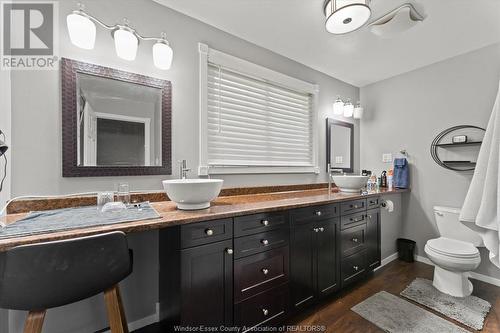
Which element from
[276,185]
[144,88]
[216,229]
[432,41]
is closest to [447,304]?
[276,185]

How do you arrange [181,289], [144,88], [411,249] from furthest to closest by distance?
[411,249], [144,88], [181,289]

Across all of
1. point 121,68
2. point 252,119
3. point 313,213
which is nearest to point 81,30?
point 121,68

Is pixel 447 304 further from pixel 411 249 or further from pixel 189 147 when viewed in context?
pixel 189 147

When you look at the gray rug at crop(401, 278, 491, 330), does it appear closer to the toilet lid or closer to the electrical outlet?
the toilet lid

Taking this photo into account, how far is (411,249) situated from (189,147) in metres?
2.89

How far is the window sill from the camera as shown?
1.83m

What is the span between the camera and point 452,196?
7.92ft

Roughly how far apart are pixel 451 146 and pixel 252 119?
7.46 ft

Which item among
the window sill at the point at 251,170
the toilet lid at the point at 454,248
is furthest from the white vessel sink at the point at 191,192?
the toilet lid at the point at 454,248

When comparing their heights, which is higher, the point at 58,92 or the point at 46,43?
the point at 46,43

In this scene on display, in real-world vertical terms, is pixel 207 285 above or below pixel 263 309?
above

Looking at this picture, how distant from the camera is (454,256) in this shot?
6.08 feet

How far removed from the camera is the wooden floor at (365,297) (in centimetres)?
157

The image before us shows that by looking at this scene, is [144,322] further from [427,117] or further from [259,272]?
[427,117]
